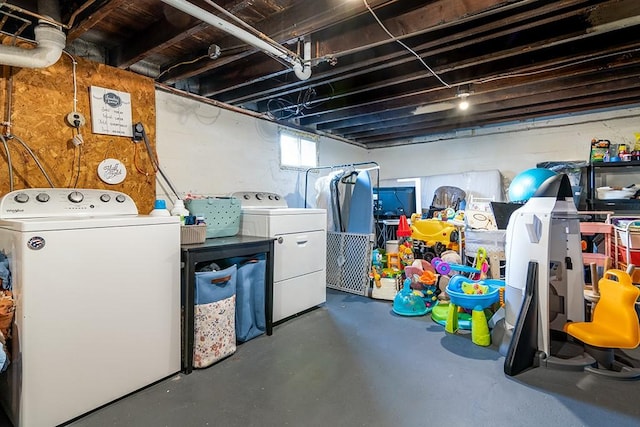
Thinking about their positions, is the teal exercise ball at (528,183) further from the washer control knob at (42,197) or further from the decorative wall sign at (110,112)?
the washer control knob at (42,197)

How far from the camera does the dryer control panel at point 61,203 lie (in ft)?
5.72

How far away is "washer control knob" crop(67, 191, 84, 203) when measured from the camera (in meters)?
1.96

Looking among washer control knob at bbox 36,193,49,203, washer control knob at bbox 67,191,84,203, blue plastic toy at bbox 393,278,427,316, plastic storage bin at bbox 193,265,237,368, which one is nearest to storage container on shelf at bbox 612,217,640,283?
blue plastic toy at bbox 393,278,427,316

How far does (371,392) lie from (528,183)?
309 centimetres

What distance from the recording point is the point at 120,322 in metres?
1.73

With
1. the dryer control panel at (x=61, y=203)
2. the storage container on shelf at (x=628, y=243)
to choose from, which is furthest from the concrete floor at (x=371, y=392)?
the storage container on shelf at (x=628, y=243)

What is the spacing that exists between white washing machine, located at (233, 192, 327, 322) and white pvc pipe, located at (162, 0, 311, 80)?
1.17 metres

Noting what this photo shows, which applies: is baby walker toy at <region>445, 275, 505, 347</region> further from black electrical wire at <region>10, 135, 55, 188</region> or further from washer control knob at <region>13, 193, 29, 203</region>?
black electrical wire at <region>10, 135, 55, 188</region>

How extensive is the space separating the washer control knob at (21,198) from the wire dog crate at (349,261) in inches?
109

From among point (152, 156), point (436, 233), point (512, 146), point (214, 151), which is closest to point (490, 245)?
point (436, 233)

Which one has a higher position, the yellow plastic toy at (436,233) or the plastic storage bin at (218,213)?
the plastic storage bin at (218,213)

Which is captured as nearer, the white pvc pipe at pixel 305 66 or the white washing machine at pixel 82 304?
the white washing machine at pixel 82 304

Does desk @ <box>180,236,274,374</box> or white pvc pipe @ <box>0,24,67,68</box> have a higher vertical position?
white pvc pipe @ <box>0,24,67,68</box>

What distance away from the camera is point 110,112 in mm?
2492
